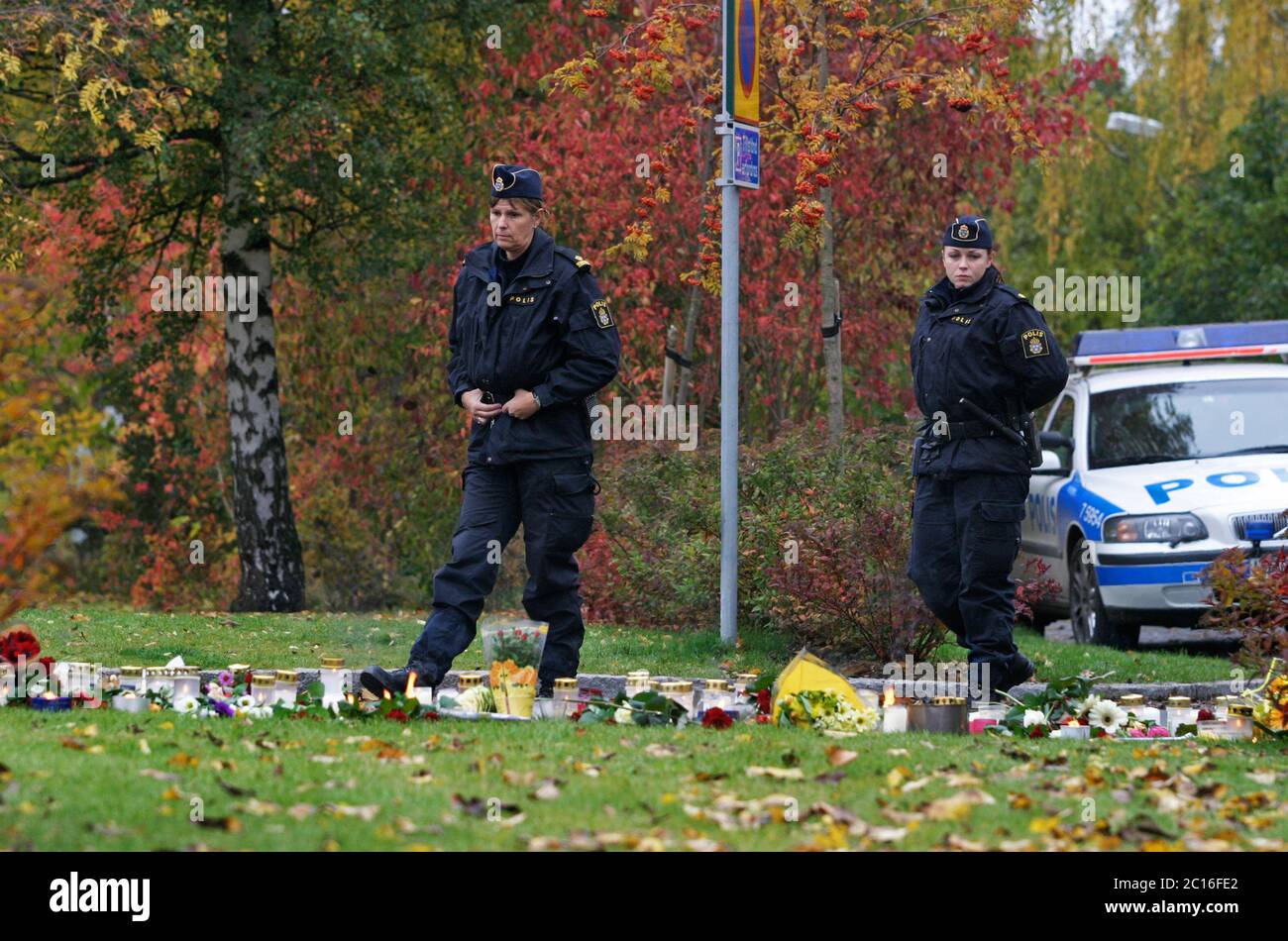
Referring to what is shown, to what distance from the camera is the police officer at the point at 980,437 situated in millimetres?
8492

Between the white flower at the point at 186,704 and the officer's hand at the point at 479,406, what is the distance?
5.14 ft

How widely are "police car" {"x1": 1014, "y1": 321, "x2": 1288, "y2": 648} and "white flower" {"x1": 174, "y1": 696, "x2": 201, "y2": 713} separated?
243 inches

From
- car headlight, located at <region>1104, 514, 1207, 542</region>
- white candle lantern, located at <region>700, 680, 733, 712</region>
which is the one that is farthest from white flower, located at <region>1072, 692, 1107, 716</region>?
car headlight, located at <region>1104, 514, 1207, 542</region>

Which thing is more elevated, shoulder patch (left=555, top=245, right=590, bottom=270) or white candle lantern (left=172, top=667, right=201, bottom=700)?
shoulder patch (left=555, top=245, right=590, bottom=270)

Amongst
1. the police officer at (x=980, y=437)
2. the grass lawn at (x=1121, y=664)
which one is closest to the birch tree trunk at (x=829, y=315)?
the grass lawn at (x=1121, y=664)

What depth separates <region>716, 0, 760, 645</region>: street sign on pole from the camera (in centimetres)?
1001

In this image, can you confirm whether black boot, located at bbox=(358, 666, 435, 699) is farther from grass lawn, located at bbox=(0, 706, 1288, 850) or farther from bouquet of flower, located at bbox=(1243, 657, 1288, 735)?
bouquet of flower, located at bbox=(1243, 657, 1288, 735)

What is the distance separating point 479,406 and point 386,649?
3.33 m

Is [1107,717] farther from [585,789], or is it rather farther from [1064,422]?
[1064,422]

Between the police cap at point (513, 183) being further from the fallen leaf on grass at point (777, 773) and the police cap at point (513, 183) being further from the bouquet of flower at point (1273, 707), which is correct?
the bouquet of flower at point (1273, 707)

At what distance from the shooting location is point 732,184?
10.1 meters

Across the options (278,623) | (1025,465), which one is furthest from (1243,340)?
(278,623)

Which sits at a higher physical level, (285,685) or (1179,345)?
(1179,345)

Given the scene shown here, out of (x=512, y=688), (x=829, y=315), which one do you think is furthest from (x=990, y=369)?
(x=829, y=315)
